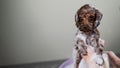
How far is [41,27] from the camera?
965mm

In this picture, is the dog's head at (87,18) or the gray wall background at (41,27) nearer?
the dog's head at (87,18)

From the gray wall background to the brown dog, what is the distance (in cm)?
34

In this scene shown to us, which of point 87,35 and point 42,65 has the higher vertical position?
point 87,35

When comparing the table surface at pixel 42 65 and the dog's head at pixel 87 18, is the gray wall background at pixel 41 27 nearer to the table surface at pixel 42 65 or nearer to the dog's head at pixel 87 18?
the table surface at pixel 42 65

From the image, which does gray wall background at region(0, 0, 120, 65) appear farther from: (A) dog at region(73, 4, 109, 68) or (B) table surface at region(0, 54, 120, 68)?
(A) dog at region(73, 4, 109, 68)

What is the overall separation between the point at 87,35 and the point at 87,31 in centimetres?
1

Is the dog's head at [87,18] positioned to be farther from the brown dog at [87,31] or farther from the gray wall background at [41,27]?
the gray wall background at [41,27]

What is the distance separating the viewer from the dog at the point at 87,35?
0.61 meters

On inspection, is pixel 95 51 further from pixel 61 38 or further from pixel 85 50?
pixel 61 38

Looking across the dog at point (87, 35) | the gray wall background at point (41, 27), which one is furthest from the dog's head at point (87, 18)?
the gray wall background at point (41, 27)

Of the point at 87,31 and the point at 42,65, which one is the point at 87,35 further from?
the point at 42,65

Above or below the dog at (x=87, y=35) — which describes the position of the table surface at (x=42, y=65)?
below

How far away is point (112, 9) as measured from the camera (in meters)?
1.01

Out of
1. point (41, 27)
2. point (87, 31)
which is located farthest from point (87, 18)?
point (41, 27)
